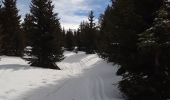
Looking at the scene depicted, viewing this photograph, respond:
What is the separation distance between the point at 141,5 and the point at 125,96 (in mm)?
4146

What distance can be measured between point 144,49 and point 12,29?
38.8 metres

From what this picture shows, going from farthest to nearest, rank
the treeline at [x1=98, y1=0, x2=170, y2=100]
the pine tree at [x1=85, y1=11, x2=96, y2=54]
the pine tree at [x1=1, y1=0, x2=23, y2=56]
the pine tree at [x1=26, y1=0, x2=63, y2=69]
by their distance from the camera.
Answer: the pine tree at [x1=85, y1=11, x2=96, y2=54]
the pine tree at [x1=1, y1=0, x2=23, y2=56]
the pine tree at [x1=26, y1=0, x2=63, y2=69]
the treeline at [x1=98, y1=0, x2=170, y2=100]

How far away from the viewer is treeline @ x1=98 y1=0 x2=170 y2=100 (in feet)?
42.6

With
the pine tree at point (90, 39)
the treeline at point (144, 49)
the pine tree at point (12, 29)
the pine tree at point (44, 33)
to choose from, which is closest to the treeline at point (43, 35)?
the pine tree at point (44, 33)

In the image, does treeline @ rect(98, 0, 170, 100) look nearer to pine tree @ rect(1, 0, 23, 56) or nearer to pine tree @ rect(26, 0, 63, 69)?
pine tree @ rect(26, 0, 63, 69)

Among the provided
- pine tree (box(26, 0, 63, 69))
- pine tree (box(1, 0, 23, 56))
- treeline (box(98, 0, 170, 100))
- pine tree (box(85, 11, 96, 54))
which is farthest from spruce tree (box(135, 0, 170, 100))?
pine tree (box(85, 11, 96, 54))

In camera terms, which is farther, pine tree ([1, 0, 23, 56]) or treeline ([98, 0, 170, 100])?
pine tree ([1, 0, 23, 56])

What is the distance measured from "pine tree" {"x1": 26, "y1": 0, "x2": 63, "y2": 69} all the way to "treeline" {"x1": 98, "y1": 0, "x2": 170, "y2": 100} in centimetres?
1628

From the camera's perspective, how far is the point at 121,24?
581 inches

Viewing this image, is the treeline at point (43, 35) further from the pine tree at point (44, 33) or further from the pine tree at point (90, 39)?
the pine tree at point (90, 39)

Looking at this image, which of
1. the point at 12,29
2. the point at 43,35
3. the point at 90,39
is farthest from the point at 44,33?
the point at 90,39

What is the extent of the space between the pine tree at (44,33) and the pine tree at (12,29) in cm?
1768

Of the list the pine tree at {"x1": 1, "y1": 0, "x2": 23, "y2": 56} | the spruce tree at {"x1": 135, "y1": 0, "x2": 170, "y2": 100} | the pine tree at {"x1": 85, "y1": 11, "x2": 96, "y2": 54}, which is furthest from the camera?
the pine tree at {"x1": 85, "y1": 11, "x2": 96, "y2": 54}

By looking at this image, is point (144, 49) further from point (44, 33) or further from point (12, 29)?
point (12, 29)
